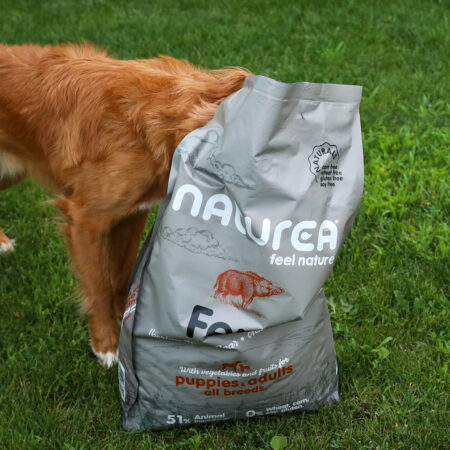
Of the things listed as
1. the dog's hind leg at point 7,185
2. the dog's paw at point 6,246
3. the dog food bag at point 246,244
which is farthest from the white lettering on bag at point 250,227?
the dog's paw at point 6,246

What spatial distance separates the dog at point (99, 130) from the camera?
2398mm

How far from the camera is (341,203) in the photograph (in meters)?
2.15

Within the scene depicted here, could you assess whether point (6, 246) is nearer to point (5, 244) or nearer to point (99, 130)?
point (5, 244)

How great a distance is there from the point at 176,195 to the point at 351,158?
0.57 m

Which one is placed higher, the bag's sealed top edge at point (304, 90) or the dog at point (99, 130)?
the bag's sealed top edge at point (304, 90)

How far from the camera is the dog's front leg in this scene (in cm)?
258

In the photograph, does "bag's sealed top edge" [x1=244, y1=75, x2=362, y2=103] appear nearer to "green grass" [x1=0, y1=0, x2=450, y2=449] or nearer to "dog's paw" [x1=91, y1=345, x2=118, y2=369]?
"green grass" [x1=0, y1=0, x2=450, y2=449]

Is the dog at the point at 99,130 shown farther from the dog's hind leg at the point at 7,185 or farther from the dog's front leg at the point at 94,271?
the dog's hind leg at the point at 7,185

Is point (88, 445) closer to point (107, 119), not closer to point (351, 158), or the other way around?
point (107, 119)

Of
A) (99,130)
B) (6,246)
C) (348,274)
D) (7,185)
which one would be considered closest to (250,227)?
(99,130)

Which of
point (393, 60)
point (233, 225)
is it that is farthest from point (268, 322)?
point (393, 60)

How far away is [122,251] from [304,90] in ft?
4.27

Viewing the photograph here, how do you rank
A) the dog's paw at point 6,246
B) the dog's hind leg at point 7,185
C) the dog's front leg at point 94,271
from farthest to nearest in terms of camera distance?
1. the dog's paw at point 6,246
2. the dog's hind leg at point 7,185
3. the dog's front leg at point 94,271

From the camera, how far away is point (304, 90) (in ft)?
6.74
